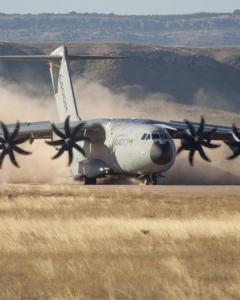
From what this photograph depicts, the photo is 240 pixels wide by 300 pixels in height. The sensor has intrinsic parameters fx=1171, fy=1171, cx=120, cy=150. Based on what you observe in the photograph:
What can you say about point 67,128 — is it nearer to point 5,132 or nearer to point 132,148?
point 5,132

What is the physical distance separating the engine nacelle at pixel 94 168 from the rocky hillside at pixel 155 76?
A: 346ft

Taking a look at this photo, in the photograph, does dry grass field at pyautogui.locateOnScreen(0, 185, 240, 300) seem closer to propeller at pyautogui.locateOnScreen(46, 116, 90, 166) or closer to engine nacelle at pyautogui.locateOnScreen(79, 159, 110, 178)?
propeller at pyautogui.locateOnScreen(46, 116, 90, 166)

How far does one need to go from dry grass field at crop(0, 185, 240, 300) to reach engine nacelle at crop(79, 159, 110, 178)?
1565 centimetres

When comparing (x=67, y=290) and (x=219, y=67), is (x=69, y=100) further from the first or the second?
(x=219, y=67)

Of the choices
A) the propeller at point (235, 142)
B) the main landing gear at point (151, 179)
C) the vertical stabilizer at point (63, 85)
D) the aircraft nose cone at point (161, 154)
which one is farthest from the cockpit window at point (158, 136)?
the vertical stabilizer at point (63, 85)

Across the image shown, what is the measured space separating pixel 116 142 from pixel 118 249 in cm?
3004

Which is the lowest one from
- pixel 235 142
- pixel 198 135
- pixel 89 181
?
pixel 89 181

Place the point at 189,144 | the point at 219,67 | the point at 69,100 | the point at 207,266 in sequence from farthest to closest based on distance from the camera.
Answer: the point at 219,67
the point at 69,100
the point at 189,144
the point at 207,266

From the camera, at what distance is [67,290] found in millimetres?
17719

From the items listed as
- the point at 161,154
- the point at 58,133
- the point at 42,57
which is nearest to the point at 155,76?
the point at 42,57

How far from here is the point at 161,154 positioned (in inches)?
1969

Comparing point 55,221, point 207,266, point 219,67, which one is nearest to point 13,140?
point 55,221

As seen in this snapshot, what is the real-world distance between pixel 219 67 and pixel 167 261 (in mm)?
179591

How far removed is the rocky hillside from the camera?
171375mm
